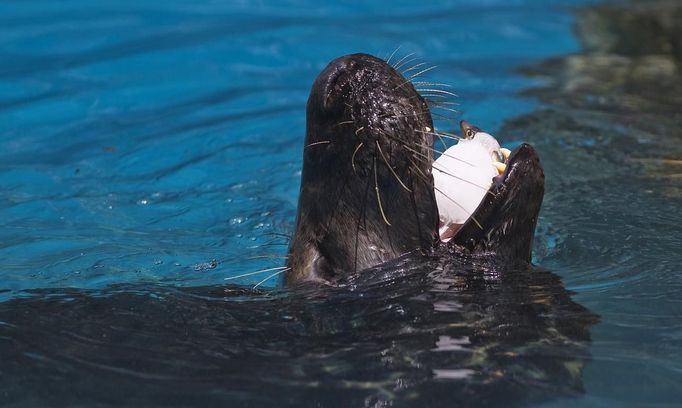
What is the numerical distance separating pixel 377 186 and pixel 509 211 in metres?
0.48

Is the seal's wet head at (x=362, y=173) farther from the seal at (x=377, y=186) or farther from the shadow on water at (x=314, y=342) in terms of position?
the shadow on water at (x=314, y=342)

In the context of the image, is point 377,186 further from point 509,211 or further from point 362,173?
point 509,211

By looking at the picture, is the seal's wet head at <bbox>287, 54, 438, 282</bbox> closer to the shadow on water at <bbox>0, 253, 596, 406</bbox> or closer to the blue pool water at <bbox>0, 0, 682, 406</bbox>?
the shadow on water at <bbox>0, 253, 596, 406</bbox>

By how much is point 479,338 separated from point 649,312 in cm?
80

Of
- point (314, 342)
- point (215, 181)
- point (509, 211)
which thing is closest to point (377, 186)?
point (509, 211)

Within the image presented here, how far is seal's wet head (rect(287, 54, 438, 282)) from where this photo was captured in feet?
12.3

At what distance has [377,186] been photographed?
387 cm

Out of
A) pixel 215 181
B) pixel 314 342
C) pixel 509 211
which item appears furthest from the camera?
pixel 215 181

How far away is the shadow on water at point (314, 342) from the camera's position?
3.22m

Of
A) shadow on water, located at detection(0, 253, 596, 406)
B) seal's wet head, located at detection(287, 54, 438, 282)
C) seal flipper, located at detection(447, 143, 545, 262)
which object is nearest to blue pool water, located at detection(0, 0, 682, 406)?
shadow on water, located at detection(0, 253, 596, 406)

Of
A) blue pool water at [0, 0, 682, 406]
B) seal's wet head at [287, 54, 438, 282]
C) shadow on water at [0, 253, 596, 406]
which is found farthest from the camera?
seal's wet head at [287, 54, 438, 282]

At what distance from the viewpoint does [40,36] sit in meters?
9.73

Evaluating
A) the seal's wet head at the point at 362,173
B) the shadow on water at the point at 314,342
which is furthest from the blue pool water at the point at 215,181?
the seal's wet head at the point at 362,173

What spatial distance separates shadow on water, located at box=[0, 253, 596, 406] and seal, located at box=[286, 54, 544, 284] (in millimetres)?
102
